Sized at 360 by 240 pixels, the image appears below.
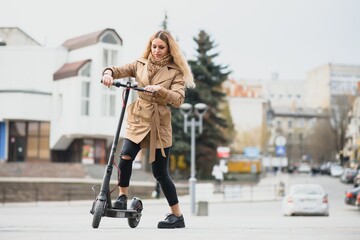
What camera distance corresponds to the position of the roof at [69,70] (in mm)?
54844

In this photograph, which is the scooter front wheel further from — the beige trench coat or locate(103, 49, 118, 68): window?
locate(103, 49, 118, 68): window

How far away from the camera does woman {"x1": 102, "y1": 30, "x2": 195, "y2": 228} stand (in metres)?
6.42

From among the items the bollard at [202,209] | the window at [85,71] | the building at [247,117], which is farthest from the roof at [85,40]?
the building at [247,117]

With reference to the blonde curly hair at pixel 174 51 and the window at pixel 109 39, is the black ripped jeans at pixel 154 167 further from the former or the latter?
the window at pixel 109 39

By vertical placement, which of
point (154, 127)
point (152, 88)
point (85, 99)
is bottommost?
point (154, 127)

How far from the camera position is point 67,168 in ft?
174

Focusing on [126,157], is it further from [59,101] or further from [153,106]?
[59,101]

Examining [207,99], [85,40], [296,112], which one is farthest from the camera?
[296,112]

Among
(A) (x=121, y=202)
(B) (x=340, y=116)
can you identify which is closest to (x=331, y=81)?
(B) (x=340, y=116)

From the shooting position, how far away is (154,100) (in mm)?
6441

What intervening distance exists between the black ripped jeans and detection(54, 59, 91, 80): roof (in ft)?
159

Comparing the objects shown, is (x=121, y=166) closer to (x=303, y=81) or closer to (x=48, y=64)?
(x=48, y=64)

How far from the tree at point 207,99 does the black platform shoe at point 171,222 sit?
51.9m

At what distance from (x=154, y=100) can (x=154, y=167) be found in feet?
2.11
